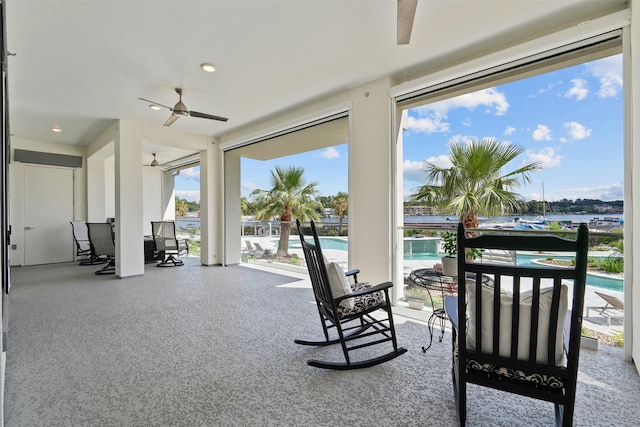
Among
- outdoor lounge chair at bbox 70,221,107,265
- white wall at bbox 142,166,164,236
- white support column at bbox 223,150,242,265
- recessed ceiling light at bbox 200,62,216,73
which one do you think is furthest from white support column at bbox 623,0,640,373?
white wall at bbox 142,166,164,236

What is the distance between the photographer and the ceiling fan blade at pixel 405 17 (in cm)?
179

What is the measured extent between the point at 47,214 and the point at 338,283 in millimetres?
7750

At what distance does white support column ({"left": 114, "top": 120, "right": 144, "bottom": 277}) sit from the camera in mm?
5176

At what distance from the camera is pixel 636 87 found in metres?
2.09

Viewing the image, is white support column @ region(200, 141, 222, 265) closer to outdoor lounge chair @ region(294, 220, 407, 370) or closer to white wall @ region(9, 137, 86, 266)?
white wall @ region(9, 137, 86, 266)

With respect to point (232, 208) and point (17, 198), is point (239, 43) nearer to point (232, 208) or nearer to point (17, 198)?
point (232, 208)

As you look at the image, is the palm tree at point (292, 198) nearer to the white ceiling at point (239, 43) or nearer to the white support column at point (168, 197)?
the white support column at point (168, 197)

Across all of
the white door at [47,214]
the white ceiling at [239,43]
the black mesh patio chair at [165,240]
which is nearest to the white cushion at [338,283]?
the white ceiling at [239,43]

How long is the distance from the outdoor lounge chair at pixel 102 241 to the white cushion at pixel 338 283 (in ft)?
17.9

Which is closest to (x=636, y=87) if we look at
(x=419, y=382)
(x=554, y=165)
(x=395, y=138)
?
(x=554, y=165)

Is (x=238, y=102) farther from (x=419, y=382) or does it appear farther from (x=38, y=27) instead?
(x=419, y=382)

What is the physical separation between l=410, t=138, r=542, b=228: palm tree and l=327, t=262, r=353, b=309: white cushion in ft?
6.50

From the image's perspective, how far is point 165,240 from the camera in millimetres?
6617

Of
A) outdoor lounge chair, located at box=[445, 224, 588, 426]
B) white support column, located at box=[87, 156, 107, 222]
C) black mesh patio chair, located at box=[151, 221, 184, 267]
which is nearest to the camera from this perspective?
outdoor lounge chair, located at box=[445, 224, 588, 426]
